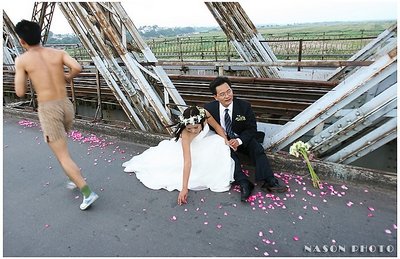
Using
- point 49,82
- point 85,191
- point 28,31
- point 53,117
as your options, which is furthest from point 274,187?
point 28,31

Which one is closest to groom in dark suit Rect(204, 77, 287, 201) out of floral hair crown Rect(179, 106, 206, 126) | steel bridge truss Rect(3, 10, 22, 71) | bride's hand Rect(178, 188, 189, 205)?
floral hair crown Rect(179, 106, 206, 126)

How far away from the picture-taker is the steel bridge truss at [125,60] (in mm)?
4871

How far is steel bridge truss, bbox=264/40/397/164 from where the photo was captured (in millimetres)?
3242

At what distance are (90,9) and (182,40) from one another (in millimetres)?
12757

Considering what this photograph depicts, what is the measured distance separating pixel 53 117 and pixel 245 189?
2.21m

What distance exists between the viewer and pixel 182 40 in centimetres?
1727

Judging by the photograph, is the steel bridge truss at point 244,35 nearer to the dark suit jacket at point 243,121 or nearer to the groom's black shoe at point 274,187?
the dark suit jacket at point 243,121

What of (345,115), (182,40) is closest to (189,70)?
(182,40)

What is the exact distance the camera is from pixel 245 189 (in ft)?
11.3

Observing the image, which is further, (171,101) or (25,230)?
(171,101)

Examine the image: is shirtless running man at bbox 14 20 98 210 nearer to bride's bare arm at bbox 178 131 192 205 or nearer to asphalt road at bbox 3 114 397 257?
asphalt road at bbox 3 114 397 257

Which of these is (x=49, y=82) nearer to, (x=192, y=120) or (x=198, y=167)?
(x=192, y=120)

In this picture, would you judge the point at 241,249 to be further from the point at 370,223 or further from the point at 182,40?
the point at 182,40

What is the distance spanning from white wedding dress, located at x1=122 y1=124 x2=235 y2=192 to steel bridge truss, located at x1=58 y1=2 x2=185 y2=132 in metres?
1.06
